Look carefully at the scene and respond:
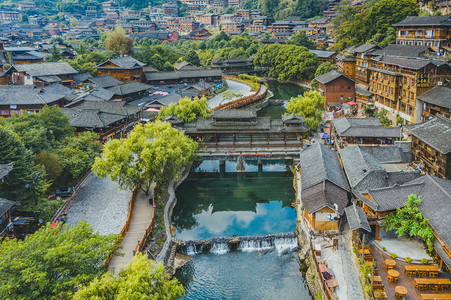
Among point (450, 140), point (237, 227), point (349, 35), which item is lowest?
point (237, 227)

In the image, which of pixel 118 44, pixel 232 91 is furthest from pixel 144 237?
pixel 118 44

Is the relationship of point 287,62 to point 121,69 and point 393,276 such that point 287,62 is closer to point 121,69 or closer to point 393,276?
point 121,69

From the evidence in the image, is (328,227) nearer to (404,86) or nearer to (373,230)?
(373,230)

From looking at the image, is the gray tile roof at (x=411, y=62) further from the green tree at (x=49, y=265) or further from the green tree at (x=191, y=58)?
the green tree at (x=191, y=58)

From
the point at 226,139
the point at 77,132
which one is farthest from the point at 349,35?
the point at 77,132

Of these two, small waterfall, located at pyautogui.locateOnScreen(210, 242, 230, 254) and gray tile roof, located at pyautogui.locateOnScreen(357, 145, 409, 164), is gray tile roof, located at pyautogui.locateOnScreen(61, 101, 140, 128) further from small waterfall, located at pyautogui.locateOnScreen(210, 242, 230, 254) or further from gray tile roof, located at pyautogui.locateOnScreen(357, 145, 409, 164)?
gray tile roof, located at pyautogui.locateOnScreen(357, 145, 409, 164)

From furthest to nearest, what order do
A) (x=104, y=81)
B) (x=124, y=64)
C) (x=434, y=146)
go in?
(x=124, y=64) < (x=104, y=81) < (x=434, y=146)
